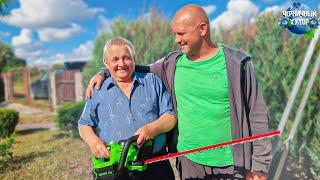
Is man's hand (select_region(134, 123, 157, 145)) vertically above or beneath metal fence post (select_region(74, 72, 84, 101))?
beneath

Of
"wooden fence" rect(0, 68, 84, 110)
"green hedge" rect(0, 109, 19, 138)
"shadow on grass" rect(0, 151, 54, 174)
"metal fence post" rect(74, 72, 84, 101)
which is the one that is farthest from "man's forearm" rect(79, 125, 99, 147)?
"metal fence post" rect(74, 72, 84, 101)

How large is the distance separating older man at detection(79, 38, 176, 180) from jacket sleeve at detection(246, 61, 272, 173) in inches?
19.1

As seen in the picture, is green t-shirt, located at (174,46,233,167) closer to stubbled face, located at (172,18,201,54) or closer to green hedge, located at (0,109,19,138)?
stubbled face, located at (172,18,201,54)

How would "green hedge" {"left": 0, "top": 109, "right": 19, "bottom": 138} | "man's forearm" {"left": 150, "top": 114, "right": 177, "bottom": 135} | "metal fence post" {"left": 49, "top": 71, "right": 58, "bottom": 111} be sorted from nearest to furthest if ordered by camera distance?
1. "man's forearm" {"left": 150, "top": 114, "right": 177, "bottom": 135}
2. "green hedge" {"left": 0, "top": 109, "right": 19, "bottom": 138}
3. "metal fence post" {"left": 49, "top": 71, "right": 58, "bottom": 111}

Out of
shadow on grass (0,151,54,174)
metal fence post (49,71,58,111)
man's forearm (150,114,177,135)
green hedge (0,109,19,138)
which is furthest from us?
metal fence post (49,71,58,111)

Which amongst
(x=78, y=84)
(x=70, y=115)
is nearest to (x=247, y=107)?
A: (x=70, y=115)

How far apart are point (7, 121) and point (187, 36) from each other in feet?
24.0

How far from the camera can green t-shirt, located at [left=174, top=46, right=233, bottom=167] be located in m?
2.36

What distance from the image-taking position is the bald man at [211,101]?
7.57 feet

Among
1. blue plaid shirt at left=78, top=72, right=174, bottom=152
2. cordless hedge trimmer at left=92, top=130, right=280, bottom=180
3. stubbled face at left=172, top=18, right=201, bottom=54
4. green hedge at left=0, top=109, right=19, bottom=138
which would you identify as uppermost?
stubbled face at left=172, top=18, right=201, bottom=54

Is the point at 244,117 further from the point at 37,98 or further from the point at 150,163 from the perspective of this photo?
the point at 37,98

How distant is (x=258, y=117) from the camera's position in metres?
2.32

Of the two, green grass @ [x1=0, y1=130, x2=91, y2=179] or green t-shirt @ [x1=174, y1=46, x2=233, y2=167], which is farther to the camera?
green grass @ [x1=0, y1=130, x2=91, y2=179]

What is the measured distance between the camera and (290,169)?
4.97 metres
